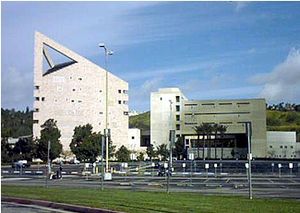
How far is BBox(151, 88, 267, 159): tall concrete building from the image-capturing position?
11865 centimetres

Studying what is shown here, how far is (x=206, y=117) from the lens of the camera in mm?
123250

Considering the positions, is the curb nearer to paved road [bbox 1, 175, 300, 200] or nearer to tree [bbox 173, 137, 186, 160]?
paved road [bbox 1, 175, 300, 200]

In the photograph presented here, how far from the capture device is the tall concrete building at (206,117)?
119m

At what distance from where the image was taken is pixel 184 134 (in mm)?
124625

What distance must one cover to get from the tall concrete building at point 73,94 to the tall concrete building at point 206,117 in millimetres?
8324

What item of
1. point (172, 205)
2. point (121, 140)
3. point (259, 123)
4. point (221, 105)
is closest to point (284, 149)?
point (259, 123)

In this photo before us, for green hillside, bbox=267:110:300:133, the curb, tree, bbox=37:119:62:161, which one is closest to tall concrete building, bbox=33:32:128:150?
tree, bbox=37:119:62:161

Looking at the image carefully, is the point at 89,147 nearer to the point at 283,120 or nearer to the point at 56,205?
the point at 56,205

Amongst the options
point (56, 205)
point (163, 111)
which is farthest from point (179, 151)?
point (56, 205)

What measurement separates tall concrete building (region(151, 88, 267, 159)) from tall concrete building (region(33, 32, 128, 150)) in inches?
328

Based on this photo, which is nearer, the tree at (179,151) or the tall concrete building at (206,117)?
the tree at (179,151)

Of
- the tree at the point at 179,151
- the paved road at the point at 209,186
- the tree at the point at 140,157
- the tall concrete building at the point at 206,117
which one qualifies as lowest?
the paved road at the point at 209,186

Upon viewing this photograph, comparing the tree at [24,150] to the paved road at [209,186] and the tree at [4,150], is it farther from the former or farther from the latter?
the paved road at [209,186]

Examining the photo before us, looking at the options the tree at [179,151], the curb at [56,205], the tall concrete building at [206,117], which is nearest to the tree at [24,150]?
the tree at [179,151]
